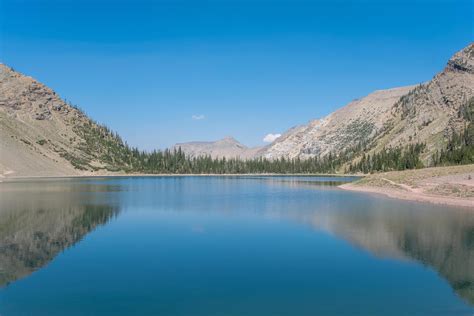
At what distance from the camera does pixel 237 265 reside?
25719 mm

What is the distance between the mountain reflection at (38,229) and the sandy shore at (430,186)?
4537cm

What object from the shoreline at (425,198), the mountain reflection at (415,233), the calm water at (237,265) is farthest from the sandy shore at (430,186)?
the calm water at (237,265)

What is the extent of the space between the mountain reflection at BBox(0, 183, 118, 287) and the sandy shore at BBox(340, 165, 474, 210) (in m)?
45.4

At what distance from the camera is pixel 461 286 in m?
21.2

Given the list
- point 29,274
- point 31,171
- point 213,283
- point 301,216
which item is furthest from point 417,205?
point 31,171

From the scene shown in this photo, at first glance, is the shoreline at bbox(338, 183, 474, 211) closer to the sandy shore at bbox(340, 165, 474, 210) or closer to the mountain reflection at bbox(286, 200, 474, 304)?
the sandy shore at bbox(340, 165, 474, 210)

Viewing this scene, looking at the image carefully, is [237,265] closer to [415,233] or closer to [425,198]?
[415,233]

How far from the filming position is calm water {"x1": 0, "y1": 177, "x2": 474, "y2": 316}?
61.8 feet

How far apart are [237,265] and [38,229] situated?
20.5m

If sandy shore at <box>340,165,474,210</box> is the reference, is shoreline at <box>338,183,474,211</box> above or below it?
below

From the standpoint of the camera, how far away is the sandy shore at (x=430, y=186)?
61500 millimetres

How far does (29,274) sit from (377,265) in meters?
19.8

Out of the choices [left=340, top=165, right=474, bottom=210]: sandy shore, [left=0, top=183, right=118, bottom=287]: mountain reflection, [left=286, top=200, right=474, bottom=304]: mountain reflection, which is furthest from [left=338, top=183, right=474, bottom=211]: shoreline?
[left=0, top=183, right=118, bottom=287]: mountain reflection

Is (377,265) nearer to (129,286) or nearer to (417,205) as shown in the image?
(129,286)
